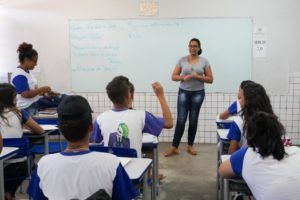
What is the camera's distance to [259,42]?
18.2ft

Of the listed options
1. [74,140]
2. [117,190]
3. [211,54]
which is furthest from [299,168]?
[211,54]

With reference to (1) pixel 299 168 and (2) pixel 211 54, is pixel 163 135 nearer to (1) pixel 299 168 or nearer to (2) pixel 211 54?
(2) pixel 211 54

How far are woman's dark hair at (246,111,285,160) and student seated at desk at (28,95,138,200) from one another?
692 millimetres

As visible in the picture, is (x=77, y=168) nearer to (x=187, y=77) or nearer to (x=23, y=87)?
(x=23, y=87)

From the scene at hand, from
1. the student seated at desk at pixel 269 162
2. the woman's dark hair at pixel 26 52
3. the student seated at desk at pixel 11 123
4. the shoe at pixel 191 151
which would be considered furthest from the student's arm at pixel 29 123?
the shoe at pixel 191 151

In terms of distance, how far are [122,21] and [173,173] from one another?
2.64m

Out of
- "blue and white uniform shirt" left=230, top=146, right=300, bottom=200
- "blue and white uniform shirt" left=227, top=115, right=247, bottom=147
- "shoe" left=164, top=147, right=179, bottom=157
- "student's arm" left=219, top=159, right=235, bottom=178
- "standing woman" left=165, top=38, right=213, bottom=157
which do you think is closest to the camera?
"blue and white uniform shirt" left=230, top=146, right=300, bottom=200

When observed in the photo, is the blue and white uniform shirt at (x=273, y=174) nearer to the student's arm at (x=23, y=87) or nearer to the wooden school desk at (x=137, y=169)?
the wooden school desk at (x=137, y=169)

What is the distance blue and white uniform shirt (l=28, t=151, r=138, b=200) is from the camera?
1.52 m

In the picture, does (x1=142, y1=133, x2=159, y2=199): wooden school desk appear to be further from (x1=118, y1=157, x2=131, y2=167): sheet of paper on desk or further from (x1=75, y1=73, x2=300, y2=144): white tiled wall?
(x1=75, y1=73, x2=300, y2=144): white tiled wall

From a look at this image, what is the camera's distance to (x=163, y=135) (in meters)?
5.98

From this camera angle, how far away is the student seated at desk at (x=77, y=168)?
1520 millimetres

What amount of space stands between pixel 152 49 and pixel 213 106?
132cm

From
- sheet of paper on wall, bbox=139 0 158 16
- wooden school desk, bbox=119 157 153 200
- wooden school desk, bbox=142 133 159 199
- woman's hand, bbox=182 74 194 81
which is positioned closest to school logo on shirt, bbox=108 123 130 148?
wooden school desk, bbox=119 157 153 200
